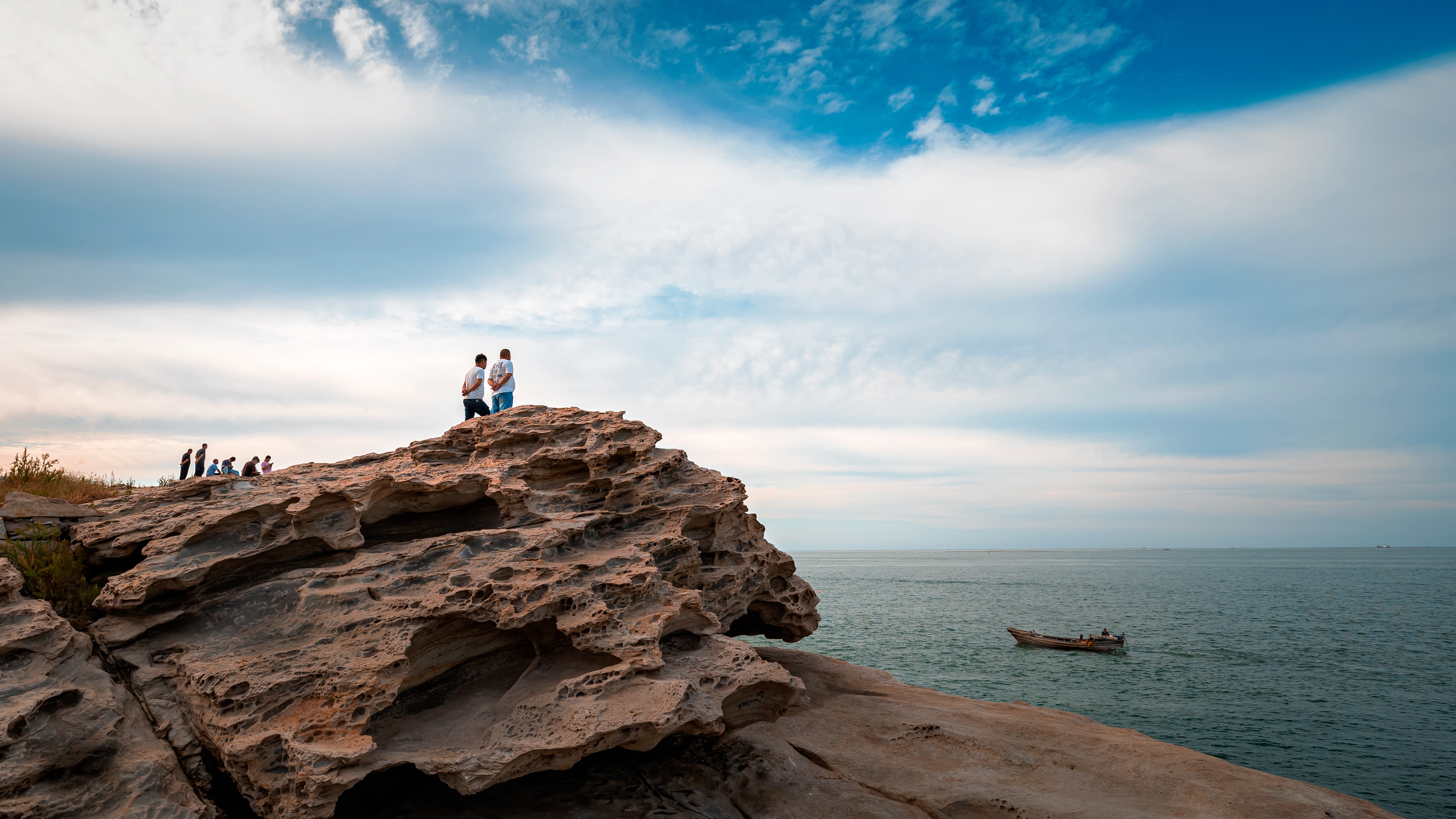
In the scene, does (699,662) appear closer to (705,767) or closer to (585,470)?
(705,767)

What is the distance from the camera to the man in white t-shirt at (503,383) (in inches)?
696

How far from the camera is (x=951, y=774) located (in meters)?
12.0

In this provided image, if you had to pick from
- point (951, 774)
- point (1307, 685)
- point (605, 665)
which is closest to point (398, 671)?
point (605, 665)

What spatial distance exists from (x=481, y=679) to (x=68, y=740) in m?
4.60

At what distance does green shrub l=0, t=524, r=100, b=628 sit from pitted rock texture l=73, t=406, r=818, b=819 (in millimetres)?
458

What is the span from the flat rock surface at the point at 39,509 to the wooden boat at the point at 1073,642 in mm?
41173

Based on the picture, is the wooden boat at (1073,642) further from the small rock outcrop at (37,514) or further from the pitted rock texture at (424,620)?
the small rock outcrop at (37,514)

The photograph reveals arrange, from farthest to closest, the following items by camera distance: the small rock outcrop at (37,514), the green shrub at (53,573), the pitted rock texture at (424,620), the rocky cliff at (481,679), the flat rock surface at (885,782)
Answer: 1. the small rock outcrop at (37,514)
2. the green shrub at (53,573)
3. the flat rock surface at (885,782)
4. the pitted rock texture at (424,620)
5. the rocky cliff at (481,679)

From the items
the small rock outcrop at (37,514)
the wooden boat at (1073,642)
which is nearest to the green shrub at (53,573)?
the small rock outcrop at (37,514)

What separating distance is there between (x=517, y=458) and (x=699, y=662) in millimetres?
5572

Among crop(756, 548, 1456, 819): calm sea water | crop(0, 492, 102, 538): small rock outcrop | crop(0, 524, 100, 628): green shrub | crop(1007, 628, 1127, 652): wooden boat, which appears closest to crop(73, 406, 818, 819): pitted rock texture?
crop(0, 492, 102, 538): small rock outcrop

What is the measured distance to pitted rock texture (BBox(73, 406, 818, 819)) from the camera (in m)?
8.71

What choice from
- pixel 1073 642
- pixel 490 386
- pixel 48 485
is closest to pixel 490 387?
pixel 490 386

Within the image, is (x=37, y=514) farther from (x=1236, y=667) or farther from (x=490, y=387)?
(x=1236, y=667)
